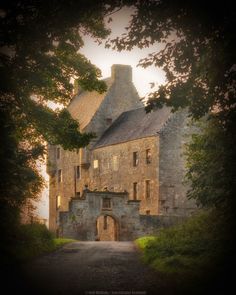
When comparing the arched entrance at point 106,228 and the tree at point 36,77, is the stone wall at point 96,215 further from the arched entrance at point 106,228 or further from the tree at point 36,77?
the tree at point 36,77

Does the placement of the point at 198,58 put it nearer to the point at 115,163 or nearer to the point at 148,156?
the point at 148,156

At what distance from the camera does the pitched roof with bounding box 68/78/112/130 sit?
53.3 metres

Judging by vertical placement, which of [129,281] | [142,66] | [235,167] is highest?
[142,66]

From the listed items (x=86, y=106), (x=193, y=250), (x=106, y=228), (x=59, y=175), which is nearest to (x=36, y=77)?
(x=193, y=250)

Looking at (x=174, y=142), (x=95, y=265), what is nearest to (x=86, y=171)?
(x=174, y=142)

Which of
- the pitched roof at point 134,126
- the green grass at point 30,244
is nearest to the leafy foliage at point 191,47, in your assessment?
the green grass at point 30,244

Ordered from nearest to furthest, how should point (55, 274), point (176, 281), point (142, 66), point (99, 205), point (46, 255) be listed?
point (176, 281)
point (55, 274)
point (142, 66)
point (46, 255)
point (99, 205)

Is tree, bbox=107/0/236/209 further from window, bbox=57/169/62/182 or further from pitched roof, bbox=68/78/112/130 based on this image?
window, bbox=57/169/62/182

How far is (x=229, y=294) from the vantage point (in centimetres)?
1076

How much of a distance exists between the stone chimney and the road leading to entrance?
1431 inches

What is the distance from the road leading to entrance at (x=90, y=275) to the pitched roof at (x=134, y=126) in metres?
25.6

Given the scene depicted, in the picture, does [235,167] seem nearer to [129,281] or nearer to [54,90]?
[129,281]

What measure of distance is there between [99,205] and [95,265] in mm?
21170

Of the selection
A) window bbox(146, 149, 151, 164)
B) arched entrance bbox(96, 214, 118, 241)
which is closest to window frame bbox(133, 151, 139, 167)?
window bbox(146, 149, 151, 164)
